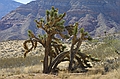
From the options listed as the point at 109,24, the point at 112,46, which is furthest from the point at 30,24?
the point at 112,46

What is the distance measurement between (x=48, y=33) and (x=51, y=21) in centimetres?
72

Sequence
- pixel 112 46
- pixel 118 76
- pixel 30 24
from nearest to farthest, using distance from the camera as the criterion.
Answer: pixel 118 76 < pixel 112 46 < pixel 30 24

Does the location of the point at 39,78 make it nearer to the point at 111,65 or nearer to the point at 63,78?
the point at 63,78

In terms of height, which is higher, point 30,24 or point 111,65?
point 30,24

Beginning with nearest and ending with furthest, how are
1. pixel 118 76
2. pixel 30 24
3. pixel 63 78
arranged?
pixel 118 76
pixel 63 78
pixel 30 24

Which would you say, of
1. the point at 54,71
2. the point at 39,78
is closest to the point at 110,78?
the point at 39,78

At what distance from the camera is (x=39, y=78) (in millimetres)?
11453

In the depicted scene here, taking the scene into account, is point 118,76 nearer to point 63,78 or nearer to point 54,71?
point 63,78

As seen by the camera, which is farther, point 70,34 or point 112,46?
point 112,46

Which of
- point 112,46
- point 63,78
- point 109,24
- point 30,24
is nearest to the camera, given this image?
point 63,78

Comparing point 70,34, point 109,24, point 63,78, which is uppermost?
point 109,24

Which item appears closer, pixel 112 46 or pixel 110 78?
pixel 110 78

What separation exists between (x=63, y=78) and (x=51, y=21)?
3918 millimetres

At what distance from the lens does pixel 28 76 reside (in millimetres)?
11836
